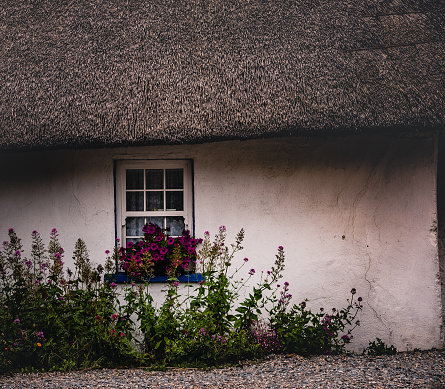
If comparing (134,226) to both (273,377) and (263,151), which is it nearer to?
(263,151)

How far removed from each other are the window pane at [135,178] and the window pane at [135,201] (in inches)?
3.1

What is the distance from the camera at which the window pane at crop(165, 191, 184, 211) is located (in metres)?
4.78

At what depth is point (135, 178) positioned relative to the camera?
4.80 metres

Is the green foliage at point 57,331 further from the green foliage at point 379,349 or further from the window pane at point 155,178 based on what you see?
the green foliage at point 379,349

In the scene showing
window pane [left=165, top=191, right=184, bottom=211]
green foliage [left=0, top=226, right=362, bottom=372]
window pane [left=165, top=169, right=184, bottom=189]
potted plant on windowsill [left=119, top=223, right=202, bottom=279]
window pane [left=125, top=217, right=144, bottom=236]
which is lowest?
green foliage [left=0, top=226, right=362, bottom=372]

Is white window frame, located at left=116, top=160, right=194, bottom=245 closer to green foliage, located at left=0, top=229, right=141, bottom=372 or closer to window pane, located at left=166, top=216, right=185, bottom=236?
window pane, located at left=166, top=216, right=185, bottom=236

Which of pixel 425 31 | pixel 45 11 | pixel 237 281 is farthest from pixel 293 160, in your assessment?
pixel 45 11

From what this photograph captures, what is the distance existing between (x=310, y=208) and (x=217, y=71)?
70.7 inches

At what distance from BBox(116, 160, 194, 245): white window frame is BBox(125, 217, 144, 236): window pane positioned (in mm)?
53

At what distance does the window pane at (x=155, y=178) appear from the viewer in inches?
189

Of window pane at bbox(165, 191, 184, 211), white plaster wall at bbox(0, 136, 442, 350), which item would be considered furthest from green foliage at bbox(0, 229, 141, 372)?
window pane at bbox(165, 191, 184, 211)

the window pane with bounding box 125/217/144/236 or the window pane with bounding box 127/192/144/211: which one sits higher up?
the window pane with bounding box 127/192/144/211

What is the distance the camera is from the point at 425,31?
4.75m

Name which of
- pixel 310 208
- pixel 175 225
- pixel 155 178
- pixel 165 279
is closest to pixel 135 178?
pixel 155 178
